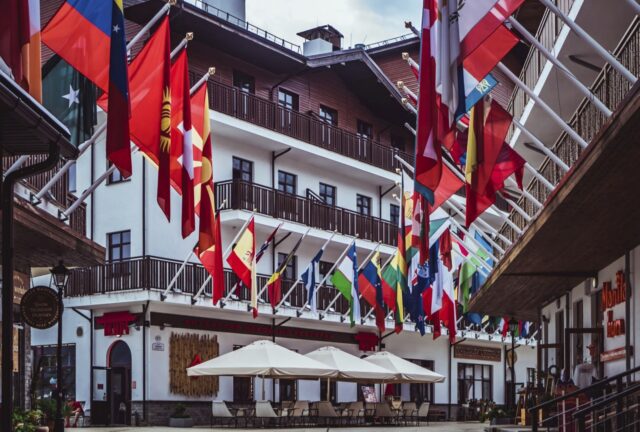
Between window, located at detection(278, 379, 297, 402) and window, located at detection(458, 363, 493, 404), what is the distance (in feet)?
43.7

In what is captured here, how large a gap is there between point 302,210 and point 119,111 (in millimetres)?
31201

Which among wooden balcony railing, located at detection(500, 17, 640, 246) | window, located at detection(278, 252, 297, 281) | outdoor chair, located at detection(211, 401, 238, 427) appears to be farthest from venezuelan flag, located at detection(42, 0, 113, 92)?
window, located at detection(278, 252, 297, 281)

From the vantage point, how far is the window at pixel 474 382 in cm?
5556

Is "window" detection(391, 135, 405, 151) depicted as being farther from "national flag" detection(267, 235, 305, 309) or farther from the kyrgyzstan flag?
the kyrgyzstan flag

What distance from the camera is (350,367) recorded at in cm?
3741

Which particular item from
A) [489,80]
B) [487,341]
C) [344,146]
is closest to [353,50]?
[344,146]

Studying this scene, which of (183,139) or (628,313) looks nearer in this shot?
(183,139)

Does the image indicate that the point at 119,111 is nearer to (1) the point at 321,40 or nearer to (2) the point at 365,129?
(2) the point at 365,129

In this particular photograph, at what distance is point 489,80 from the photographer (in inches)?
628

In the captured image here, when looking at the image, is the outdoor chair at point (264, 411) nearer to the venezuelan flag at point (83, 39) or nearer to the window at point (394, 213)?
the window at point (394, 213)

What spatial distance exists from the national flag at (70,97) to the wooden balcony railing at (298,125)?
71.1 feet

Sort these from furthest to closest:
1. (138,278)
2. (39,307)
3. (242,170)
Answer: (242,170)
(138,278)
(39,307)

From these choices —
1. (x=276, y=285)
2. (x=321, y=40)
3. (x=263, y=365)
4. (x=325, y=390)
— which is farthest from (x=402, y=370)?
(x=321, y=40)

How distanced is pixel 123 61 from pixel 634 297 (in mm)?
10009
